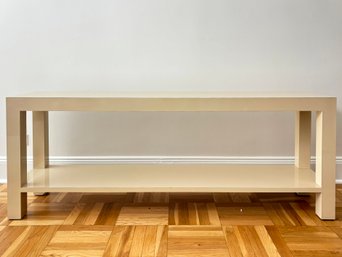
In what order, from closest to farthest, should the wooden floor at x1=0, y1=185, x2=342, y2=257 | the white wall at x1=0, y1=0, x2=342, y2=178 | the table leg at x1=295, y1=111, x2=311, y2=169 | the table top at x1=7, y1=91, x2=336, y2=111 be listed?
the wooden floor at x1=0, y1=185, x2=342, y2=257 → the table top at x1=7, y1=91, x2=336, y2=111 → the table leg at x1=295, y1=111, x2=311, y2=169 → the white wall at x1=0, y1=0, x2=342, y2=178

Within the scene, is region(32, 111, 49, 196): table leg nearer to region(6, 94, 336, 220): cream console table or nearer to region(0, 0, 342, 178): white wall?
region(6, 94, 336, 220): cream console table

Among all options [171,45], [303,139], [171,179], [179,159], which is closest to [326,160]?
[303,139]

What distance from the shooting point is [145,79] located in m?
2.45

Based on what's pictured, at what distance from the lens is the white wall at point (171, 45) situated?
2422 millimetres

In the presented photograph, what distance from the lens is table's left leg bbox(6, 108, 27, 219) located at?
1.83 m

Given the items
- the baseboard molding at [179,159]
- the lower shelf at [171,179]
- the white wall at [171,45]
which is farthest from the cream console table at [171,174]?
the white wall at [171,45]

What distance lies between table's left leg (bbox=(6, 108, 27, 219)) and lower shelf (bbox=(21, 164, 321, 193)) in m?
0.04

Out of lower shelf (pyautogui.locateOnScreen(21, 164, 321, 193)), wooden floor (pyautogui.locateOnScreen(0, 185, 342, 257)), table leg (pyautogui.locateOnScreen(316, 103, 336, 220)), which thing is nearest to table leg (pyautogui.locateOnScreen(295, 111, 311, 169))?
lower shelf (pyautogui.locateOnScreen(21, 164, 321, 193))

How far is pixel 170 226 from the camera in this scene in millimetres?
1808

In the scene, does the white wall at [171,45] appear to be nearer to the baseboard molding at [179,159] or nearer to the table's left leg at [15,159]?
the baseboard molding at [179,159]

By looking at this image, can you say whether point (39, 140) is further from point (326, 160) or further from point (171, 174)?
point (326, 160)

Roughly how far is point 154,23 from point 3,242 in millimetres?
1276

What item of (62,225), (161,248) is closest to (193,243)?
(161,248)

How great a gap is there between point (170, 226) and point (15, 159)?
24.6 inches
